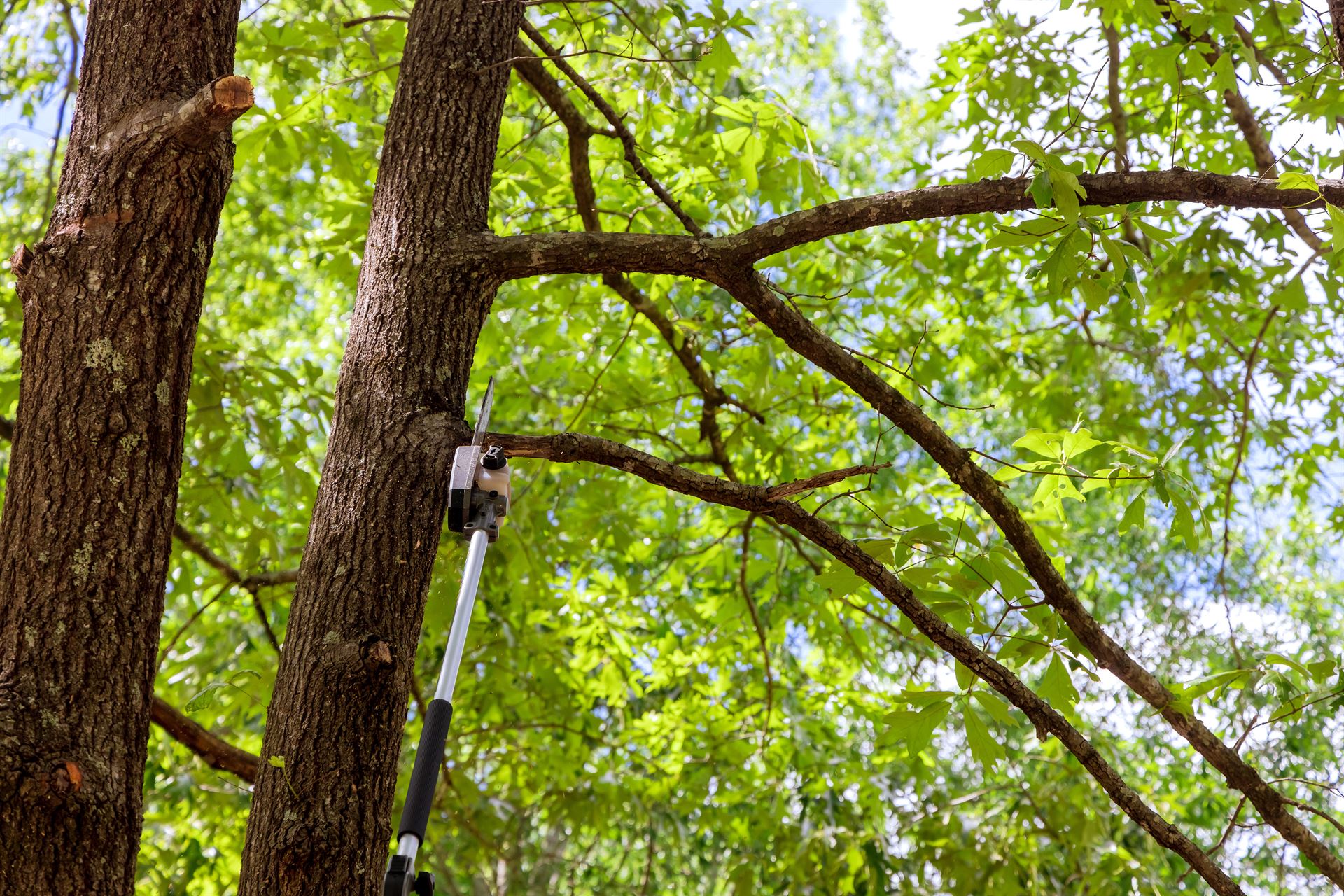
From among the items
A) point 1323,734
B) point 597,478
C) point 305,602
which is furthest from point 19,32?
point 1323,734

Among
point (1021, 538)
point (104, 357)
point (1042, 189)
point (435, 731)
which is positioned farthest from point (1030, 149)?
point (104, 357)

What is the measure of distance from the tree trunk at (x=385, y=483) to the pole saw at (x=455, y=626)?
0.48ft

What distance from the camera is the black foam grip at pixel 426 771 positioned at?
4.26ft

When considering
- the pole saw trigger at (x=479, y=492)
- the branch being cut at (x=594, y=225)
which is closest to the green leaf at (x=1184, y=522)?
the pole saw trigger at (x=479, y=492)

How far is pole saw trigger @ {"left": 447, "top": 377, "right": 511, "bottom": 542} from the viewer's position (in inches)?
64.1

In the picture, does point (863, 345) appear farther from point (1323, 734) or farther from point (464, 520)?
point (1323, 734)

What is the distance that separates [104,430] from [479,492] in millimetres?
573

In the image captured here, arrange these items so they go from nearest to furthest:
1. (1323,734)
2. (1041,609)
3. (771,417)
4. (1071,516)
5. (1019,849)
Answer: (1041,609)
(1019,849)
(771,417)
(1323,734)
(1071,516)

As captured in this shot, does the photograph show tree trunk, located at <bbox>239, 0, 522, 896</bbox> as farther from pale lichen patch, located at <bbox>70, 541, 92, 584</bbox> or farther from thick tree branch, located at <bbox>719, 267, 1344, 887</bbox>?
thick tree branch, located at <bbox>719, 267, 1344, 887</bbox>

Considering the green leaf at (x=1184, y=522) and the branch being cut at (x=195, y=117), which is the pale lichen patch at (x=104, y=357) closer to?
the branch being cut at (x=195, y=117)

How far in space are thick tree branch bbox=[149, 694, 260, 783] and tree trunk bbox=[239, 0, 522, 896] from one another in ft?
3.45

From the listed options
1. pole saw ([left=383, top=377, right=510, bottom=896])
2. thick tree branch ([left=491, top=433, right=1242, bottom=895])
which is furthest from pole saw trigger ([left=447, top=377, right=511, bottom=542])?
thick tree branch ([left=491, top=433, right=1242, bottom=895])

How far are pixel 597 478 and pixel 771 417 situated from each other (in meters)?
0.83

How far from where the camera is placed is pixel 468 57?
2260 mm
